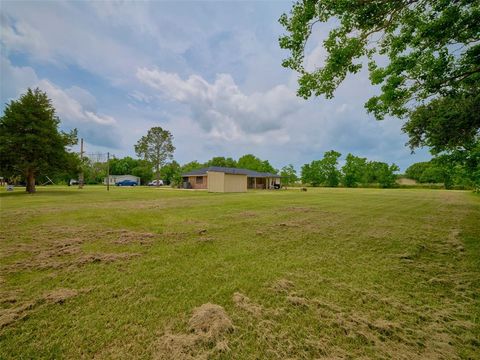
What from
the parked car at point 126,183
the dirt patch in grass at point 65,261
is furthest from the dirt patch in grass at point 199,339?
the parked car at point 126,183

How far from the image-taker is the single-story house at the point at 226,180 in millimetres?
25141

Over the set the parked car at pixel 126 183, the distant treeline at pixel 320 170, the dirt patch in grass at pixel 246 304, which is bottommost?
the dirt patch in grass at pixel 246 304

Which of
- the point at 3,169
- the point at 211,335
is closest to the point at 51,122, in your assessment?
the point at 3,169

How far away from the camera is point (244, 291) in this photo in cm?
286

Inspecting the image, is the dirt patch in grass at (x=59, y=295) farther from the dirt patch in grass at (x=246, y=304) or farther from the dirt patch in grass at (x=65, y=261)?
the dirt patch in grass at (x=246, y=304)

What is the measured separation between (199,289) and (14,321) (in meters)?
1.93

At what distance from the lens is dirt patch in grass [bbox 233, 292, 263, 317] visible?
2.40 metres

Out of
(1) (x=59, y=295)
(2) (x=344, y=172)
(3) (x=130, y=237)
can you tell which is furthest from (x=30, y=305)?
(2) (x=344, y=172)

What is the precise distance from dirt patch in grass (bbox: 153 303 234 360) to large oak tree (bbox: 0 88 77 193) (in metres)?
23.6

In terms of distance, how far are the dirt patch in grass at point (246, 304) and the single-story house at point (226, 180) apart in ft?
72.1

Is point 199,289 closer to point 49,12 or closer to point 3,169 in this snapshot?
point 49,12

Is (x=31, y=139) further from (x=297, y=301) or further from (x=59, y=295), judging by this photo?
(x=297, y=301)

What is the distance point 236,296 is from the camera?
2723mm

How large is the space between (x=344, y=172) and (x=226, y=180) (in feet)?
145
